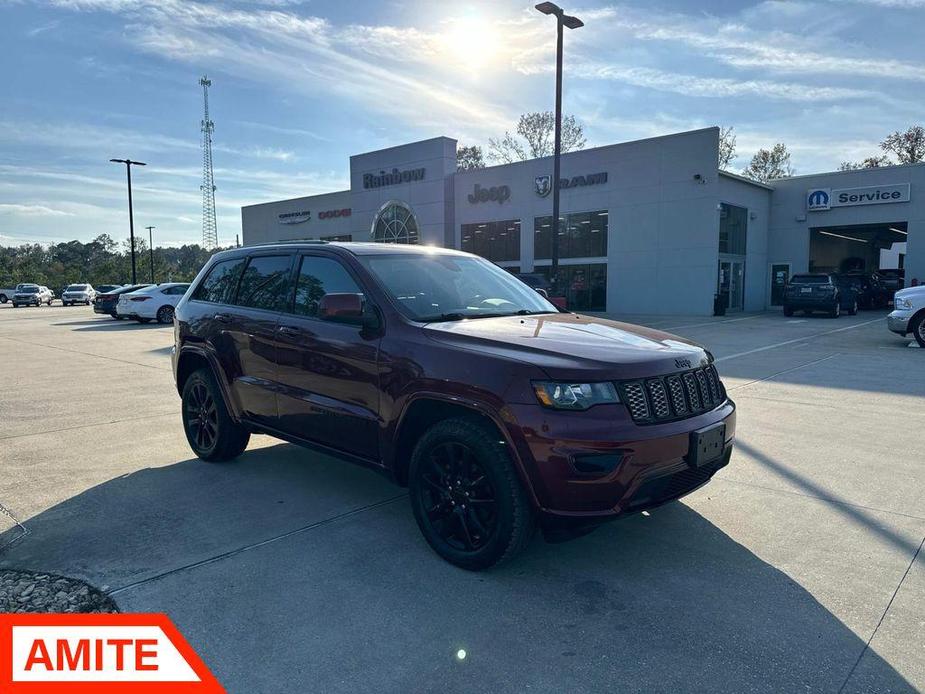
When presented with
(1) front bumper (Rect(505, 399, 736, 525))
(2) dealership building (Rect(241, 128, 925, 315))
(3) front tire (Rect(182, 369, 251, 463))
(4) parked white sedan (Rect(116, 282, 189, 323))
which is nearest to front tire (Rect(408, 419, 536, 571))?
(1) front bumper (Rect(505, 399, 736, 525))

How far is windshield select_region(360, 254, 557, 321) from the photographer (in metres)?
3.96

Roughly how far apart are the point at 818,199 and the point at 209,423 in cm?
3117

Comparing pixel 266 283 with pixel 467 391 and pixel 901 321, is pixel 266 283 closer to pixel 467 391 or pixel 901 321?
pixel 467 391

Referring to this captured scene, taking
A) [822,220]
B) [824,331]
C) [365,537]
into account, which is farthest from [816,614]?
[822,220]

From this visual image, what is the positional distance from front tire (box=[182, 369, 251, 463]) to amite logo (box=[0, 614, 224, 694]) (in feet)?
7.48

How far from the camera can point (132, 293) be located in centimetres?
2217

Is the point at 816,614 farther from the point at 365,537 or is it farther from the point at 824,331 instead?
the point at 824,331

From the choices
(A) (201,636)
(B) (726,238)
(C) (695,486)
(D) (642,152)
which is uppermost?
(D) (642,152)

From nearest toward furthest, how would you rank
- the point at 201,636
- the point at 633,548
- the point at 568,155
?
the point at 201,636, the point at 633,548, the point at 568,155

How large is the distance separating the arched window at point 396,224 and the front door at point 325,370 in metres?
30.1

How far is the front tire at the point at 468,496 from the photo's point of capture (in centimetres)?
314

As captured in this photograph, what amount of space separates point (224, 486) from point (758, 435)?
191 inches

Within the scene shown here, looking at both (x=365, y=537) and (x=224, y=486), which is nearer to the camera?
(x=365, y=537)

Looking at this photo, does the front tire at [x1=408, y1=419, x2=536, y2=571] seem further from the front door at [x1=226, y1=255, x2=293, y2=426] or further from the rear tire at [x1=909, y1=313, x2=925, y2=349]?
the rear tire at [x1=909, y1=313, x2=925, y2=349]
